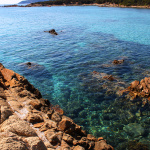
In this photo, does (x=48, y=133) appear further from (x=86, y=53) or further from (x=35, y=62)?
(x=86, y=53)

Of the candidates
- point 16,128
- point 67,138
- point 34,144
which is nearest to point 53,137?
point 67,138

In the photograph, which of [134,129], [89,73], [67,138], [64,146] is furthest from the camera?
[89,73]

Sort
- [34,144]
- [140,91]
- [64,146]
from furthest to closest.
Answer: [140,91] → [64,146] → [34,144]

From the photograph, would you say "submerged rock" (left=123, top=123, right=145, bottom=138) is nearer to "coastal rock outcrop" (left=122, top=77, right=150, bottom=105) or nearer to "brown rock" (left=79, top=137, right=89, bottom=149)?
"coastal rock outcrop" (left=122, top=77, right=150, bottom=105)

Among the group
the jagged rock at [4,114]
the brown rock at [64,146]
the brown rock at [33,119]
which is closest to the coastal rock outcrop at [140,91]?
the brown rock at [64,146]

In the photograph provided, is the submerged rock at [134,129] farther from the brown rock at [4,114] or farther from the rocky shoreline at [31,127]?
the brown rock at [4,114]

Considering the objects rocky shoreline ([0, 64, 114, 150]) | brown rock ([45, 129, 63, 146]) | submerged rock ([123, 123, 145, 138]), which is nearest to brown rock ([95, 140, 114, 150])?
rocky shoreline ([0, 64, 114, 150])

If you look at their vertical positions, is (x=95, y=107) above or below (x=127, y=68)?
below

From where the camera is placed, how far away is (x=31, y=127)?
928cm

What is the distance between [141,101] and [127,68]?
27.3ft

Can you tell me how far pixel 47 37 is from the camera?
43.3m

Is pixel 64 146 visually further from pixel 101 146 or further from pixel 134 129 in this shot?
pixel 134 129

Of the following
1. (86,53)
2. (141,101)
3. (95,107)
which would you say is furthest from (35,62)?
(141,101)

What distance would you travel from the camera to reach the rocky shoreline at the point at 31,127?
284 inches
